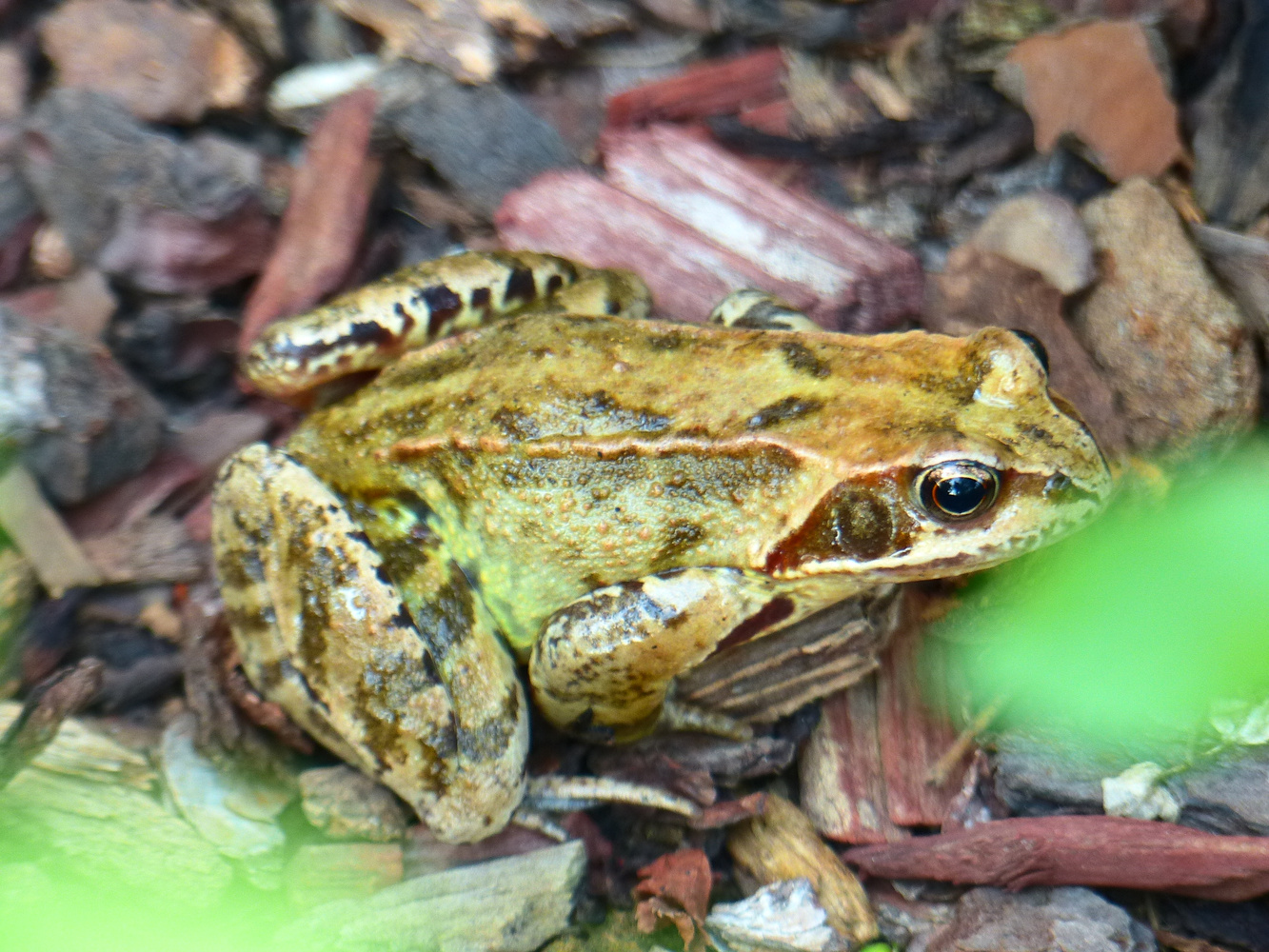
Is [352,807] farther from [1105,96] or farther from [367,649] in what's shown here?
[1105,96]

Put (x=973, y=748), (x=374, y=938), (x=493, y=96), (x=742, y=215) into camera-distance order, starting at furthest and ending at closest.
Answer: (x=493, y=96), (x=742, y=215), (x=973, y=748), (x=374, y=938)

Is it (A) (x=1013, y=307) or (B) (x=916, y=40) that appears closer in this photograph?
(A) (x=1013, y=307)

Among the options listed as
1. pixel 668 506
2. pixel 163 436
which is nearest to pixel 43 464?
pixel 163 436

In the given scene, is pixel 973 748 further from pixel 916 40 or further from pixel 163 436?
pixel 163 436

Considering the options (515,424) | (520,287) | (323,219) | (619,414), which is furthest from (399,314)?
(323,219)

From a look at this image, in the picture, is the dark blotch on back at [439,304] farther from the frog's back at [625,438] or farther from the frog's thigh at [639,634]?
the frog's thigh at [639,634]

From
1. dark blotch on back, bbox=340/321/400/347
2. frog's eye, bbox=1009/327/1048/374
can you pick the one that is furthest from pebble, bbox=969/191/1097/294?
dark blotch on back, bbox=340/321/400/347

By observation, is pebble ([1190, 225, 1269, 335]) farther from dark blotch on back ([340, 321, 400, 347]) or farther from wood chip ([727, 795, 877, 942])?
dark blotch on back ([340, 321, 400, 347])
